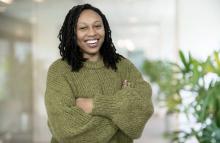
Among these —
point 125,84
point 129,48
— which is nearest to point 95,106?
point 125,84

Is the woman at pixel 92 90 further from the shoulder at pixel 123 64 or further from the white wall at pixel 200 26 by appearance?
the white wall at pixel 200 26

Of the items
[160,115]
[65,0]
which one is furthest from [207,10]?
[65,0]

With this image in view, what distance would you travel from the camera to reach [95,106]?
67.1 inches

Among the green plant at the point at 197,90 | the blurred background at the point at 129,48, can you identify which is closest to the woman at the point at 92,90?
the green plant at the point at 197,90

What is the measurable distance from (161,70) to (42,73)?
Answer: 1.40 m

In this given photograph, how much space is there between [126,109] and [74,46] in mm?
409

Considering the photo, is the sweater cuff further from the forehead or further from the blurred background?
the blurred background

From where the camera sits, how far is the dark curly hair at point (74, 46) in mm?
1815

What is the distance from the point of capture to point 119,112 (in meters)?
1.71

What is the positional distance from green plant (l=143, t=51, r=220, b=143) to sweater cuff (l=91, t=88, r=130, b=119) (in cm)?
86

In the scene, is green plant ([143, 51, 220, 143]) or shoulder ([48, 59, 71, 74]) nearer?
shoulder ([48, 59, 71, 74])

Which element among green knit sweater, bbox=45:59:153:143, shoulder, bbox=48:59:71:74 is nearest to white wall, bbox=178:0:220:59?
green knit sweater, bbox=45:59:153:143

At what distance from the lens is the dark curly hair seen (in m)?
1.82

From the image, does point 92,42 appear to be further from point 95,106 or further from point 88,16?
point 95,106
